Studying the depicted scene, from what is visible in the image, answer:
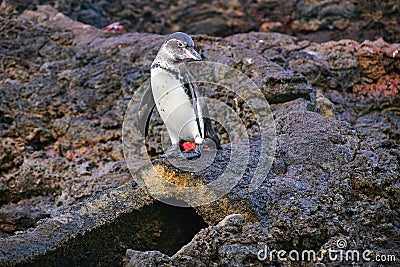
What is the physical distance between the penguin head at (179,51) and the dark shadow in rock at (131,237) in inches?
34.1

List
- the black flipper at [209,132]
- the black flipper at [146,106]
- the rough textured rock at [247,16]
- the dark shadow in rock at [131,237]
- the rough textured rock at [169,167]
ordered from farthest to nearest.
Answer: the rough textured rock at [247,16], the black flipper at [146,106], the black flipper at [209,132], the dark shadow in rock at [131,237], the rough textured rock at [169,167]

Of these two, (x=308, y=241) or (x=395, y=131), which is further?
(x=395, y=131)

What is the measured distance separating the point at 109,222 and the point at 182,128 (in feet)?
2.46

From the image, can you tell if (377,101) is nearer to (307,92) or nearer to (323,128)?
(307,92)

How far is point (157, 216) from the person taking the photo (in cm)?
305

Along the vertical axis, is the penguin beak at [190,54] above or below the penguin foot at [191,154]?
above

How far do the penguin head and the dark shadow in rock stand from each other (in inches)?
34.1

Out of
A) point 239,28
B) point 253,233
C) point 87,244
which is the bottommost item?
point 239,28

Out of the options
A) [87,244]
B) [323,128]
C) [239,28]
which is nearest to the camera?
[87,244]

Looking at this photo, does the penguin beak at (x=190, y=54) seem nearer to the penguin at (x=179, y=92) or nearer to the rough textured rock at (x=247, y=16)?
the penguin at (x=179, y=92)

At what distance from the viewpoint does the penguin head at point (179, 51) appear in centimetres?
338

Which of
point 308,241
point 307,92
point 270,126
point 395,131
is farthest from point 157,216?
point 395,131

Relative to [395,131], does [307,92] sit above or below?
above

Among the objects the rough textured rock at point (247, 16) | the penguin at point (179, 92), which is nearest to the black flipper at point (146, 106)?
the penguin at point (179, 92)
